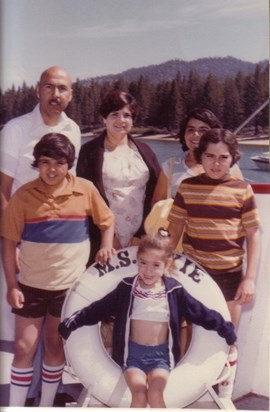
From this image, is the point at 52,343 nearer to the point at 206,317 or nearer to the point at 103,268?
the point at 103,268

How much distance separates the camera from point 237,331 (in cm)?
259

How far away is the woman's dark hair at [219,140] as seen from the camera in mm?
2533

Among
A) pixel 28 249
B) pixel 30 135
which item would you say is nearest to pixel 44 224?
pixel 28 249

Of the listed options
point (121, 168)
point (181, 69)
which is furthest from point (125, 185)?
point (181, 69)

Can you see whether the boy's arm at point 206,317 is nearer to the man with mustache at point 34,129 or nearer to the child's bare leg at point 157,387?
the child's bare leg at point 157,387

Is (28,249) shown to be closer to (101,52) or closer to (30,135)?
(30,135)

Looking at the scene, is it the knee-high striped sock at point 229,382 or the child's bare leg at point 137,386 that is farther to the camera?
the knee-high striped sock at point 229,382

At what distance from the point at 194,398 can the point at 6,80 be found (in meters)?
1.31

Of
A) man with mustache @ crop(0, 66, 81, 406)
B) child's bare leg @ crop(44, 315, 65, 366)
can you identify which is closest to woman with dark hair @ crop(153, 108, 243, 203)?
man with mustache @ crop(0, 66, 81, 406)

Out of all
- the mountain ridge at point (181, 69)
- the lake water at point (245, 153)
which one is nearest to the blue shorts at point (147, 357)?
the lake water at point (245, 153)

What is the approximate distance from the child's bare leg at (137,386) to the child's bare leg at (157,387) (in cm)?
2

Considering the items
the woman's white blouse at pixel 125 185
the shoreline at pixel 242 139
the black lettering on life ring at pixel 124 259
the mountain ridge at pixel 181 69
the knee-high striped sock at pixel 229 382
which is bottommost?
the knee-high striped sock at pixel 229 382

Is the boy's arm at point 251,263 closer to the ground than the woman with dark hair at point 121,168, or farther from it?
closer to the ground

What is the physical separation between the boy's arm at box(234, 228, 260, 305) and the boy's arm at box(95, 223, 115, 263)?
1.62 feet
